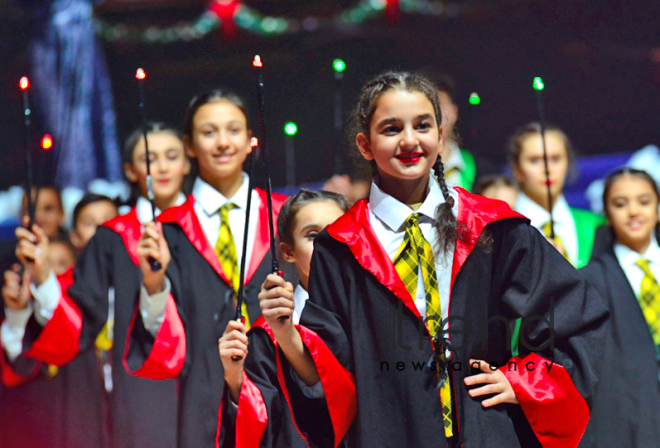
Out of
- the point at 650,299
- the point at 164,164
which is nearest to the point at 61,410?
the point at 164,164

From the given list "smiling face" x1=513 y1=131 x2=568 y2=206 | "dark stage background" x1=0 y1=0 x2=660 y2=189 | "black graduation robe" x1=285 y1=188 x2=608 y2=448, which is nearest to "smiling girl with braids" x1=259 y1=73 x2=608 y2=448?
"black graduation robe" x1=285 y1=188 x2=608 y2=448

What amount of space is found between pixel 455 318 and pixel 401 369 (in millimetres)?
142

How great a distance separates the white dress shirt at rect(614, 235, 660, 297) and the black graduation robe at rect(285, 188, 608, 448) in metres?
1.26

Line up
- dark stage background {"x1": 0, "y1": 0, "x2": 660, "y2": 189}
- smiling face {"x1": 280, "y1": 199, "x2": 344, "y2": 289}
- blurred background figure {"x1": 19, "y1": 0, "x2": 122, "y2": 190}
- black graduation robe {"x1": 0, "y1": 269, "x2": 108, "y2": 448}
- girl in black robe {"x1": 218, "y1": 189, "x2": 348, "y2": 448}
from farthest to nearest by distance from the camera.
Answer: blurred background figure {"x1": 19, "y1": 0, "x2": 122, "y2": 190}
dark stage background {"x1": 0, "y1": 0, "x2": 660, "y2": 189}
black graduation robe {"x1": 0, "y1": 269, "x2": 108, "y2": 448}
smiling face {"x1": 280, "y1": 199, "x2": 344, "y2": 289}
girl in black robe {"x1": 218, "y1": 189, "x2": 348, "y2": 448}

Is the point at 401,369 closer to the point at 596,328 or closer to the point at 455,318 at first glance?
the point at 455,318

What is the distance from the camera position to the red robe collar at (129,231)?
9.83 ft

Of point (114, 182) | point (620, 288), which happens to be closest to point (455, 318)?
point (620, 288)

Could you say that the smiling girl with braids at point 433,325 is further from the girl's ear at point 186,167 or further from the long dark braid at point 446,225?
the girl's ear at point 186,167

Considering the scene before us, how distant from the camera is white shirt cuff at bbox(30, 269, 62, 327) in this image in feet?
9.41

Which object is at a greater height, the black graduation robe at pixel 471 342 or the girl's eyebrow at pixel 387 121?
the girl's eyebrow at pixel 387 121

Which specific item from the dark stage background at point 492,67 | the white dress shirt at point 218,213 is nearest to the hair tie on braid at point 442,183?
the white dress shirt at point 218,213

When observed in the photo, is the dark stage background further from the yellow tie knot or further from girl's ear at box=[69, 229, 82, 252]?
the yellow tie knot

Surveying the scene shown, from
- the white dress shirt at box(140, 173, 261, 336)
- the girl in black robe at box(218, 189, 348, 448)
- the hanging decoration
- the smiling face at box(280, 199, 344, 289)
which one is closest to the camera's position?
the girl in black robe at box(218, 189, 348, 448)

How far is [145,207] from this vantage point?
341cm
